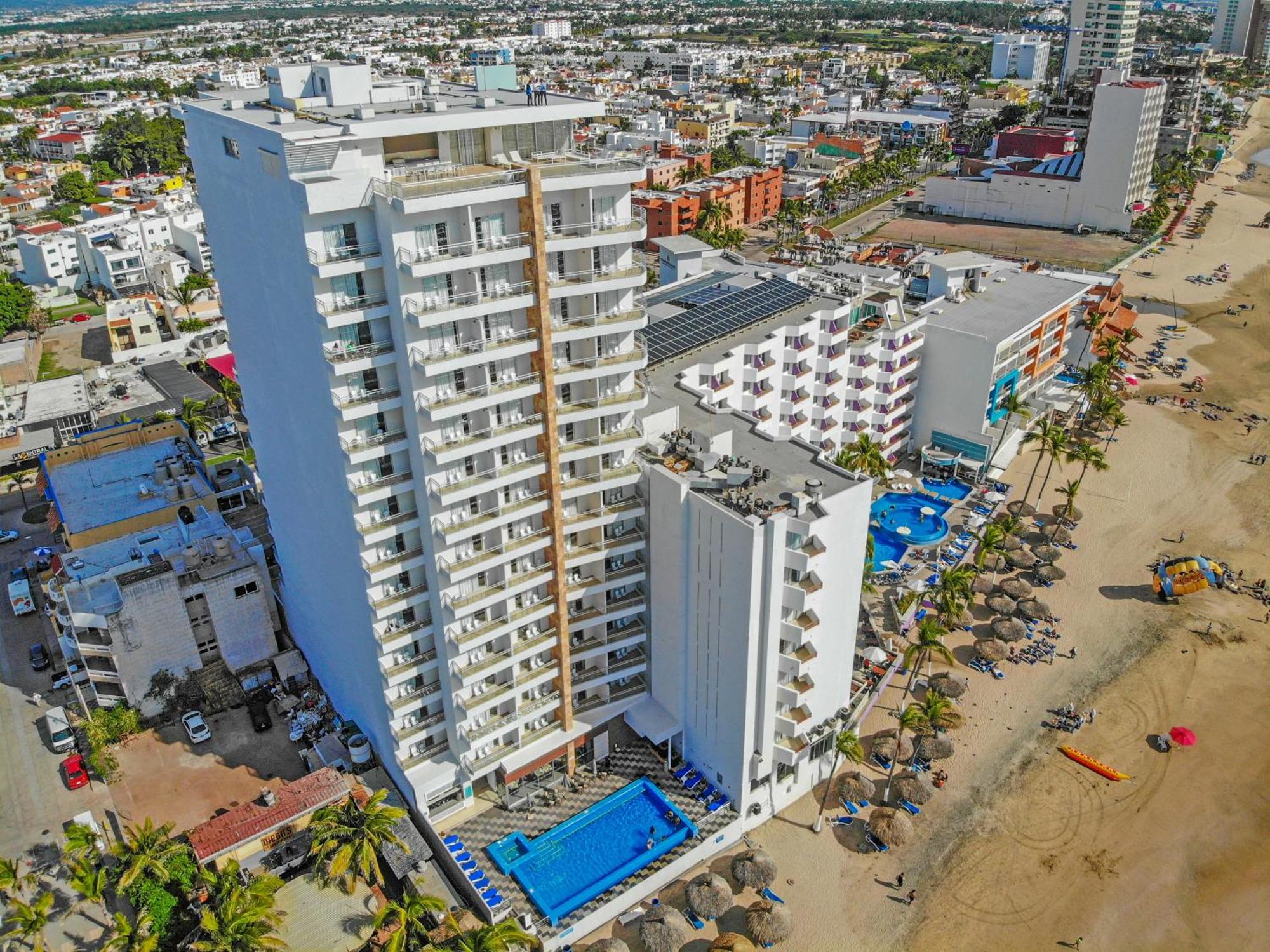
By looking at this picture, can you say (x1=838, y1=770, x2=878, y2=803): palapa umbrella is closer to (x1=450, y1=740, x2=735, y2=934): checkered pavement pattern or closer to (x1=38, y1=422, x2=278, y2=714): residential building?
(x1=450, y1=740, x2=735, y2=934): checkered pavement pattern

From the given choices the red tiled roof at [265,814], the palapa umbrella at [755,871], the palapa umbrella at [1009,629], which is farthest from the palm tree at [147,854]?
the palapa umbrella at [1009,629]

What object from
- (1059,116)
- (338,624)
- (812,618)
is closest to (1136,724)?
(812,618)

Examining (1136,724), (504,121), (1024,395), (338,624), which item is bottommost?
(1136,724)

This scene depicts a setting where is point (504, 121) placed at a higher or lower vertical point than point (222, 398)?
higher

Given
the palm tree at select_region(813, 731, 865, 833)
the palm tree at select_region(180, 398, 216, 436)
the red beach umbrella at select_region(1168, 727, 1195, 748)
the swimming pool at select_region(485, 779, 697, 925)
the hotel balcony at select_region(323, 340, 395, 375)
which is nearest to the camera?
the hotel balcony at select_region(323, 340, 395, 375)

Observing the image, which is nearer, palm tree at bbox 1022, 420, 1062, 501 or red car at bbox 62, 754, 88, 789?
red car at bbox 62, 754, 88, 789

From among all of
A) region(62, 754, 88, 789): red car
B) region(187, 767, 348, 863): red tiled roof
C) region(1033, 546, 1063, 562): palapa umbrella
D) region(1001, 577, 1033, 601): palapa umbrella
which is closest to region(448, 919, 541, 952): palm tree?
region(187, 767, 348, 863): red tiled roof

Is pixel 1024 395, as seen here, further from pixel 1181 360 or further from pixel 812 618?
pixel 812 618
